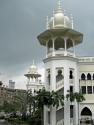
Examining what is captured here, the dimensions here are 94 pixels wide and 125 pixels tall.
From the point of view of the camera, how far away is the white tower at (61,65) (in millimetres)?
49938

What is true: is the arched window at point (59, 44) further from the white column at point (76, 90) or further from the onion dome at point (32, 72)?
the onion dome at point (32, 72)

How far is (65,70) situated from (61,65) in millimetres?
1001

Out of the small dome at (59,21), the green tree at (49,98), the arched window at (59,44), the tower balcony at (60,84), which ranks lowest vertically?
the green tree at (49,98)

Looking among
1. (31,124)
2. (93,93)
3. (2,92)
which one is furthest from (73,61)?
(2,92)

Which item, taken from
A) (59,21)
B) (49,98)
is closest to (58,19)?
(59,21)

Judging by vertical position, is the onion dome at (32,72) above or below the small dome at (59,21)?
below

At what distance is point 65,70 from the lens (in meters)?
50.2

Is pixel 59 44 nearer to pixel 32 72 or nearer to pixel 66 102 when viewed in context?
pixel 66 102

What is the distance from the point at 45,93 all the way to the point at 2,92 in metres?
108

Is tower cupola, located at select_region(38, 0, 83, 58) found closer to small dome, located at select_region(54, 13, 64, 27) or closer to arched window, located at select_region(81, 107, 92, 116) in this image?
small dome, located at select_region(54, 13, 64, 27)

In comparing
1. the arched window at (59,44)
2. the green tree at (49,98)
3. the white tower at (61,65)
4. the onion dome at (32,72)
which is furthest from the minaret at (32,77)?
the green tree at (49,98)

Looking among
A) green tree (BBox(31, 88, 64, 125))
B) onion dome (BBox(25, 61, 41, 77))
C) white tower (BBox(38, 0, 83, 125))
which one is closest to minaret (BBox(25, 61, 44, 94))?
onion dome (BBox(25, 61, 41, 77))

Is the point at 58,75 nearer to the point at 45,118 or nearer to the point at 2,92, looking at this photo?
Result: the point at 45,118

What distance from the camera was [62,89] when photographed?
168 feet
